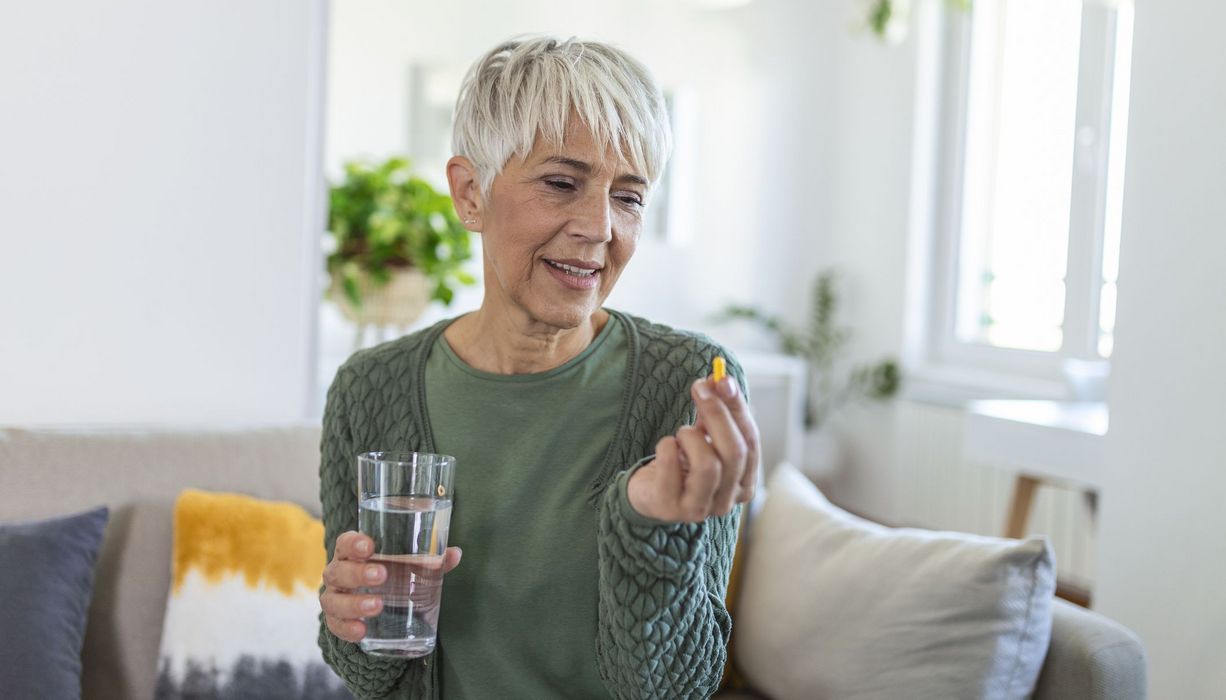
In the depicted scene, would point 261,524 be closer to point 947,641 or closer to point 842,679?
point 842,679

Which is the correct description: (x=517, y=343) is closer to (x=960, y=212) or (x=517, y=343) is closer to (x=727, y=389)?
(x=727, y=389)

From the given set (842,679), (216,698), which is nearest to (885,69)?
(842,679)

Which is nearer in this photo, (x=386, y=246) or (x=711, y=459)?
(x=711, y=459)

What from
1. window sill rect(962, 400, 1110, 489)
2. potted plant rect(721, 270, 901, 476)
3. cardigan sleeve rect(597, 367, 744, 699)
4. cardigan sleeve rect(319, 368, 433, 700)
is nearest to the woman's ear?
cardigan sleeve rect(319, 368, 433, 700)

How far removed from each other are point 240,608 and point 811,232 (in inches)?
147

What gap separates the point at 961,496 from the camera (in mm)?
4207

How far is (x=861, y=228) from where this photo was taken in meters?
4.86

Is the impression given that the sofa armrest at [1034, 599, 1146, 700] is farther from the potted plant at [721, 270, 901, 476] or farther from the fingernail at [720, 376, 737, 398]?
the potted plant at [721, 270, 901, 476]

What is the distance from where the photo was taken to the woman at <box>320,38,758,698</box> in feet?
3.64

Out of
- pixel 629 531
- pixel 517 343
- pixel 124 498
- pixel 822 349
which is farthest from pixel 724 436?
pixel 822 349

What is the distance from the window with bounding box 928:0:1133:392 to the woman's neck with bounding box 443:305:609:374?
2815 millimetres

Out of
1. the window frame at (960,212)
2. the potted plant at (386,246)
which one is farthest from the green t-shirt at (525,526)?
the window frame at (960,212)

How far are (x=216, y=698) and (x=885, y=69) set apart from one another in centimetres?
381

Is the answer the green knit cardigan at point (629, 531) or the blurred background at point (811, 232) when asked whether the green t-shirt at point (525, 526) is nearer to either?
the green knit cardigan at point (629, 531)
